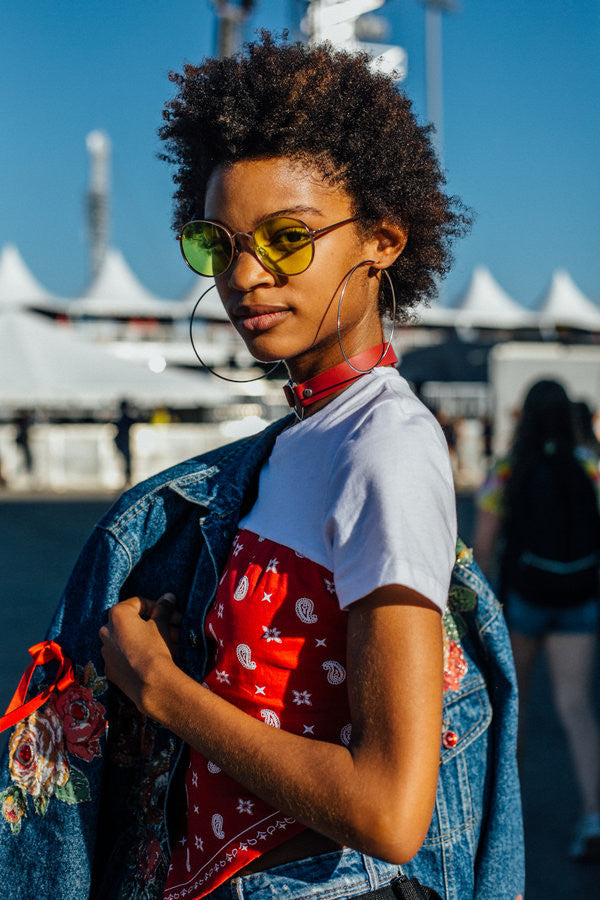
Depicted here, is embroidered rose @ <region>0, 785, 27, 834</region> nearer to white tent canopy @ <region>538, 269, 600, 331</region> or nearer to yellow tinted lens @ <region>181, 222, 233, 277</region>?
yellow tinted lens @ <region>181, 222, 233, 277</region>

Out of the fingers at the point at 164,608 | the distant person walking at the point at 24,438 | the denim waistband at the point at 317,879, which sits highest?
the fingers at the point at 164,608

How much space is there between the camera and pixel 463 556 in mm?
1482

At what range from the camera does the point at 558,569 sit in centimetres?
383

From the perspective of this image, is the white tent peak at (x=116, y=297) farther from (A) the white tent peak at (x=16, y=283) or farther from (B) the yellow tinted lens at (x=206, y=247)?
(B) the yellow tinted lens at (x=206, y=247)

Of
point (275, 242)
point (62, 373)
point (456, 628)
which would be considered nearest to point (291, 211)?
point (275, 242)

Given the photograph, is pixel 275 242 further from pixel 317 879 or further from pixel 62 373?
pixel 62 373

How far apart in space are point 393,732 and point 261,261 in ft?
2.31

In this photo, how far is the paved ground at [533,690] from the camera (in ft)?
11.3

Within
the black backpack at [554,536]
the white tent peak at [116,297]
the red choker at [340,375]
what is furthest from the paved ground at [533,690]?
the white tent peak at [116,297]

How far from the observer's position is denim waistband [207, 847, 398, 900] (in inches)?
47.3

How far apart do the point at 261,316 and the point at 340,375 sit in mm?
153

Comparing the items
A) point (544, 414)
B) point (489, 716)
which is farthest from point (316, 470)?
point (544, 414)

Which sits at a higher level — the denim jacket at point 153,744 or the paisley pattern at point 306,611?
the paisley pattern at point 306,611

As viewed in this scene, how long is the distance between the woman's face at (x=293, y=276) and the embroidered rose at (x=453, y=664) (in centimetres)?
49
